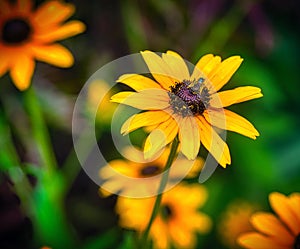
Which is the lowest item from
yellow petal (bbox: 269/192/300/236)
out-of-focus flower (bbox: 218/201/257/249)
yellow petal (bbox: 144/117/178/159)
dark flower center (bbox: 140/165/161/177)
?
out-of-focus flower (bbox: 218/201/257/249)

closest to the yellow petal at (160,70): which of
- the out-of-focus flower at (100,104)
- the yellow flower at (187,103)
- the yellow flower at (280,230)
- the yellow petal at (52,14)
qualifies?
the yellow flower at (187,103)

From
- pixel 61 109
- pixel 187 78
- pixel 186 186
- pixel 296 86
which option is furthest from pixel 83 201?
pixel 187 78

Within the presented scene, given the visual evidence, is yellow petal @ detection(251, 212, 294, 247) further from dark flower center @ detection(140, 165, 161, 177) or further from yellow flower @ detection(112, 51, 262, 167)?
dark flower center @ detection(140, 165, 161, 177)

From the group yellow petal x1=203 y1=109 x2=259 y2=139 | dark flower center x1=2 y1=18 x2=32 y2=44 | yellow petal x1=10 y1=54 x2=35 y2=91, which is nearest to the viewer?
yellow petal x1=203 y1=109 x2=259 y2=139

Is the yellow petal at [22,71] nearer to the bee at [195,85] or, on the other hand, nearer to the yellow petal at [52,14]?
the yellow petal at [52,14]

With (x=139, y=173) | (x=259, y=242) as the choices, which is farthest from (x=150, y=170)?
(x=259, y=242)

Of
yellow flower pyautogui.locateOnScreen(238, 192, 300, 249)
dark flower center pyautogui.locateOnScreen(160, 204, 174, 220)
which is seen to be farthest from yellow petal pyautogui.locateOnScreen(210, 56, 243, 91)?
dark flower center pyautogui.locateOnScreen(160, 204, 174, 220)

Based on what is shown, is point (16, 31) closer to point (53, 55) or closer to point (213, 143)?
point (53, 55)

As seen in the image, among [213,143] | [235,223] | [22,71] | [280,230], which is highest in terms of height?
[22,71]
